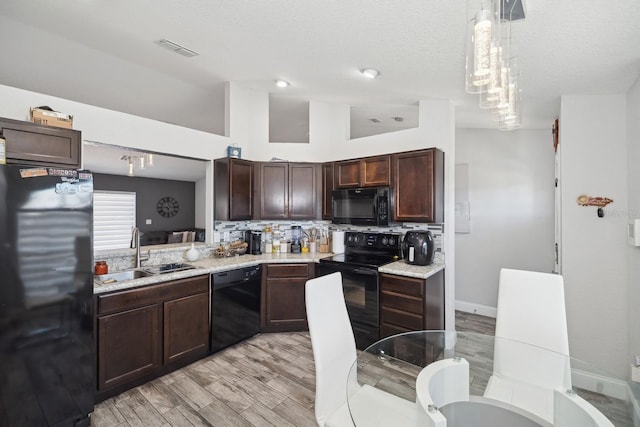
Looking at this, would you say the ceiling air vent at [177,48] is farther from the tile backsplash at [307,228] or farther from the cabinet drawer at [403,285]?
the cabinet drawer at [403,285]

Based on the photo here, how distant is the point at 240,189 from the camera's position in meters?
3.49

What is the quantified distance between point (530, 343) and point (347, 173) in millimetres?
2417

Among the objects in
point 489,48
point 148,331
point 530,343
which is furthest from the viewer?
point 148,331

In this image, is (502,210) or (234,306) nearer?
(234,306)

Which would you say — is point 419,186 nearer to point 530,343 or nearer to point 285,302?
point 530,343

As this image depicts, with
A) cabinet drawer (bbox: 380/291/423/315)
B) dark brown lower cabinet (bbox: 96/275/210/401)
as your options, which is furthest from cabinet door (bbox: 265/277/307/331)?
cabinet drawer (bbox: 380/291/423/315)

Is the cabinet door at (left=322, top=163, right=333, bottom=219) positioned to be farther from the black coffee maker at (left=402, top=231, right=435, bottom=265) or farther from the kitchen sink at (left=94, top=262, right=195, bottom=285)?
the kitchen sink at (left=94, top=262, right=195, bottom=285)

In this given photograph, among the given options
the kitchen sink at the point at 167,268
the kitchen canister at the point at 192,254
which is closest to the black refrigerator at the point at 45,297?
the kitchen sink at the point at 167,268

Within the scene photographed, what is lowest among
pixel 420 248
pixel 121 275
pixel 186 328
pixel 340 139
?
Answer: pixel 186 328

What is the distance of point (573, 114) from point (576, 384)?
7.57 feet

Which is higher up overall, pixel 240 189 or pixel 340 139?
pixel 340 139

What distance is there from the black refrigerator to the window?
4494 mm

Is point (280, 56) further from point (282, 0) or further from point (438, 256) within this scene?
point (438, 256)

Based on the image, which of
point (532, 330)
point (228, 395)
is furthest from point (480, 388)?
point (228, 395)
